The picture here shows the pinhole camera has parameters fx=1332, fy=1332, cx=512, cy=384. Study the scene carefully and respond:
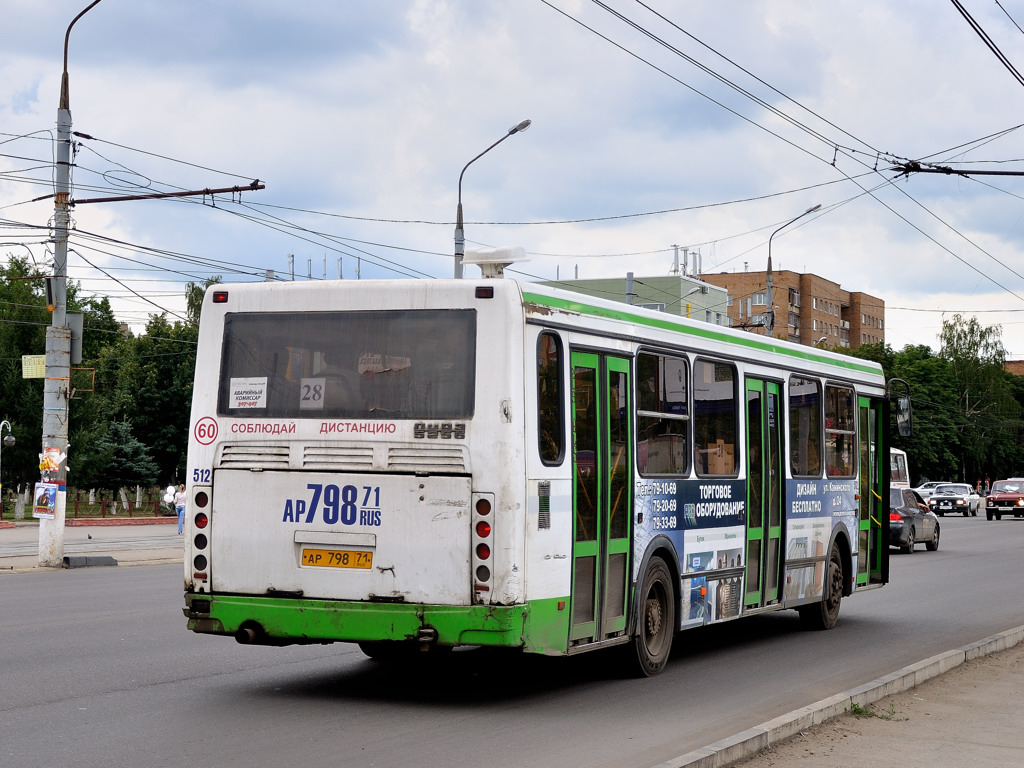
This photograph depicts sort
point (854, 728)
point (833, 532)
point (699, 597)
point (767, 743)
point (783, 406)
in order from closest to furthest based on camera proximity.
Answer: point (767, 743)
point (854, 728)
point (699, 597)
point (783, 406)
point (833, 532)

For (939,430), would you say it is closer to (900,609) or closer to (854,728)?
(900,609)

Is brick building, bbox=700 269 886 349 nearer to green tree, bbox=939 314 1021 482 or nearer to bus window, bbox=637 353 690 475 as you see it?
green tree, bbox=939 314 1021 482

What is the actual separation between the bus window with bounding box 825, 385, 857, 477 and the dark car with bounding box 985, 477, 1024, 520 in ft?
162

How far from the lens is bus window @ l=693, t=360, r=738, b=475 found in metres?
11.5

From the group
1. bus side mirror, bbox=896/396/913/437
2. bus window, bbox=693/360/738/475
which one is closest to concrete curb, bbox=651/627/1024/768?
bus window, bbox=693/360/738/475

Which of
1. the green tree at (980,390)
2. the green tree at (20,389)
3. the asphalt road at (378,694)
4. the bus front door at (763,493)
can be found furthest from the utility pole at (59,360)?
the green tree at (980,390)

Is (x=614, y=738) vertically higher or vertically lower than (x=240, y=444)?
lower

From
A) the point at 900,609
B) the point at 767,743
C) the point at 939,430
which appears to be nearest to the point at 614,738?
the point at 767,743

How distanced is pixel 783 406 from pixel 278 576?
6116 millimetres

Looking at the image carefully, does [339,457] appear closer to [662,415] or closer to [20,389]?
[662,415]

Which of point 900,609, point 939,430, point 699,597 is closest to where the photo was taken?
point 699,597

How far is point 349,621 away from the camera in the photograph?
8.90 meters

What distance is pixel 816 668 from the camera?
11.7 m

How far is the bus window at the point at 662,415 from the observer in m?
10.5
